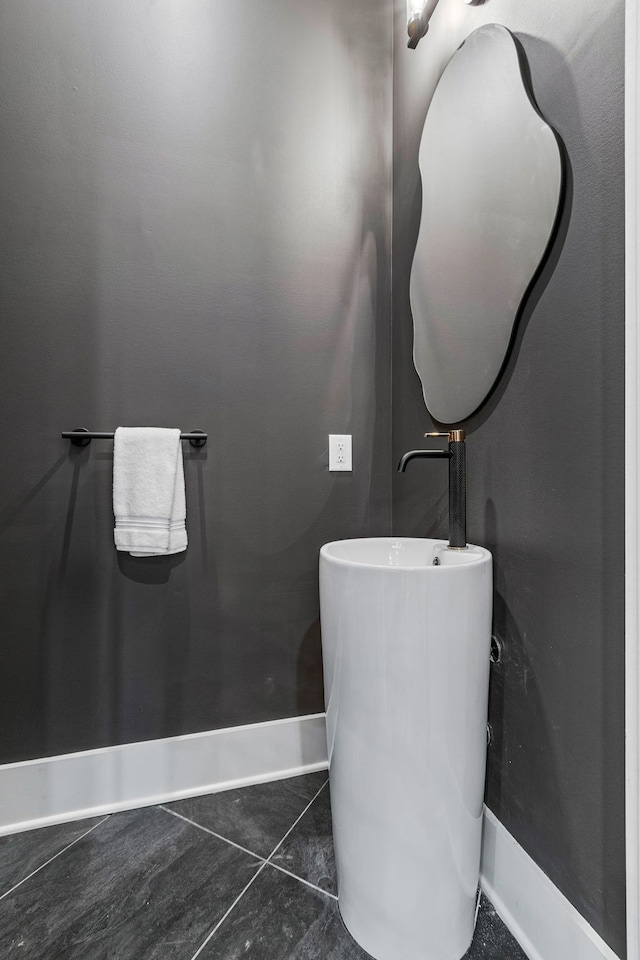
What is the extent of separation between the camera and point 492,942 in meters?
0.87

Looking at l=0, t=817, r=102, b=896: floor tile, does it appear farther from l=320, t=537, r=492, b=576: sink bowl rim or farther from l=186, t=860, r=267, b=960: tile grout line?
l=320, t=537, r=492, b=576: sink bowl rim

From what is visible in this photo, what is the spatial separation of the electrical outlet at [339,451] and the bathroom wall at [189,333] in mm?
26

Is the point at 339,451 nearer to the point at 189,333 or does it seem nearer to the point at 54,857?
the point at 189,333

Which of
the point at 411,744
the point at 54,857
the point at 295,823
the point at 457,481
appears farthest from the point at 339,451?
the point at 54,857

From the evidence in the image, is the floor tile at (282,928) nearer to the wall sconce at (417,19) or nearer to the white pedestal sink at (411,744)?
the white pedestal sink at (411,744)

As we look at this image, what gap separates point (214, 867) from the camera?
3.42 ft

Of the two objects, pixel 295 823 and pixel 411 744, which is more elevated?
pixel 411 744

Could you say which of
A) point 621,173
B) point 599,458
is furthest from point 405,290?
point 599,458

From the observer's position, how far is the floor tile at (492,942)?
84 cm

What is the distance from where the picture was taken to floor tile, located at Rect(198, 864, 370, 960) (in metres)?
0.85

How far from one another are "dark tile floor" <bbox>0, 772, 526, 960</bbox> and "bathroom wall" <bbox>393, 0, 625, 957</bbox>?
0.95 feet

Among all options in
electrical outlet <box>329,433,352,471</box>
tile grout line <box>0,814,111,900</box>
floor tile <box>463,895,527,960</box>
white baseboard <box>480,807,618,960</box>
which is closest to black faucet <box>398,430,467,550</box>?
electrical outlet <box>329,433,352,471</box>

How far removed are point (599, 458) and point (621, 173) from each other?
412 millimetres

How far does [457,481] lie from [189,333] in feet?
2.74
